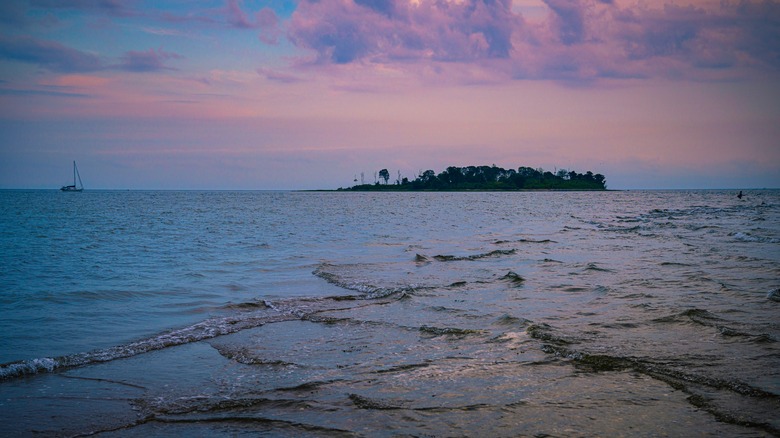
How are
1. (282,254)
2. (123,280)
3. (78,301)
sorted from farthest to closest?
(282,254) < (123,280) < (78,301)

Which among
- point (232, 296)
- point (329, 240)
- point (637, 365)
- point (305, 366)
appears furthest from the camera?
point (329, 240)

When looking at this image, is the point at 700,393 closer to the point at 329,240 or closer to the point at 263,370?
the point at 263,370

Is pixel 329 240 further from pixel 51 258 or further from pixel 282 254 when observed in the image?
pixel 51 258

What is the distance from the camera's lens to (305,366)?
815 cm

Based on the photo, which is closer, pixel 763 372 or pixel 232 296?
pixel 763 372

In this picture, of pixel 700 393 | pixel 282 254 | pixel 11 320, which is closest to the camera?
pixel 700 393

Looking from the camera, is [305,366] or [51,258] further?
[51,258]

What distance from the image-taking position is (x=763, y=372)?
7125 mm

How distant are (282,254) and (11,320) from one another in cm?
1412

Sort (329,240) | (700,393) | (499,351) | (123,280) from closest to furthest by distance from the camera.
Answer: (700,393) → (499,351) → (123,280) → (329,240)

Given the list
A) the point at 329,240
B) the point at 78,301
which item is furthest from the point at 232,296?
the point at 329,240

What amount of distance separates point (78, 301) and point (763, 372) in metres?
15.3

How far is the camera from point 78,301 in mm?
13711

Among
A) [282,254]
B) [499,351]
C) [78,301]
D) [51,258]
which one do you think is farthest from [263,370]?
[51,258]
